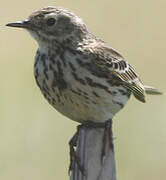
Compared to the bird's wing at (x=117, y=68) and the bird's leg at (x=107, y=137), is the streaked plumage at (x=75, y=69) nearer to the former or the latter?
the bird's wing at (x=117, y=68)

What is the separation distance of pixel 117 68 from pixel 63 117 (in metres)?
4.22

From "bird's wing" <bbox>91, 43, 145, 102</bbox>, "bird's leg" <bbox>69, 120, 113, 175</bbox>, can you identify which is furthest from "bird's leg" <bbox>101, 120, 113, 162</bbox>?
"bird's wing" <bbox>91, 43, 145, 102</bbox>

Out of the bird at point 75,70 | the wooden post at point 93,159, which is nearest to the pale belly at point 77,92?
the bird at point 75,70

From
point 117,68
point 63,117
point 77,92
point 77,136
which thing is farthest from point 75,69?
point 63,117

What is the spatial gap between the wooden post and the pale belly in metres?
0.91

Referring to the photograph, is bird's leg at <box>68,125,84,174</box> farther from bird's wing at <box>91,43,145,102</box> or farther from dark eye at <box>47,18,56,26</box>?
dark eye at <box>47,18,56,26</box>

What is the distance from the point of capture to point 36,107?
12.9 metres

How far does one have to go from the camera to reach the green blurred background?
11.6 metres

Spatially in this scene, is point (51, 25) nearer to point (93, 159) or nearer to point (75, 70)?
point (75, 70)

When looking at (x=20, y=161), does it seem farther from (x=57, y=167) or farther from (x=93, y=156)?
(x=93, y=156)

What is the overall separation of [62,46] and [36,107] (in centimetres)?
458

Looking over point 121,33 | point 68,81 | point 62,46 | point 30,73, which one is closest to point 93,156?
point 68,81

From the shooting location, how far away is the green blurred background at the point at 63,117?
458 inches

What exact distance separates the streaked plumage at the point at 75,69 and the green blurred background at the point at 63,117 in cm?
310
